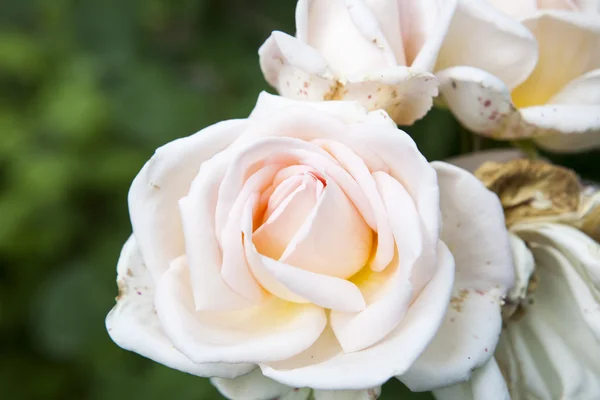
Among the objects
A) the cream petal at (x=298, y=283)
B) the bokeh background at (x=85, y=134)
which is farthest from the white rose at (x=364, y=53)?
the bokeh background at (x=85, y=134)

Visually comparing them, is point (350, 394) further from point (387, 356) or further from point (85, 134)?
point (85, 134)

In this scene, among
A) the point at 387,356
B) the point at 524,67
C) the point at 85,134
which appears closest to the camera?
the point at 387,356

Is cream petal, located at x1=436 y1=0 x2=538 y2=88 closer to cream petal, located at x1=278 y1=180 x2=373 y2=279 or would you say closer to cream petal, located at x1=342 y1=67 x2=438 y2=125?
cream petal, located at x1=342 y1=67 x2=438 y2=125

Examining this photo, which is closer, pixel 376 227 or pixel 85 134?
pixel 376 227

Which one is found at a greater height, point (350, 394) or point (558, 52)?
point (558, 52)

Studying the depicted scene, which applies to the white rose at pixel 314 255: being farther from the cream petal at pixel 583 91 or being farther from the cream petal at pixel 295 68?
the cream petal at pixel 583 91

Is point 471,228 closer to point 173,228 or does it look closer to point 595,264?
point 595,264

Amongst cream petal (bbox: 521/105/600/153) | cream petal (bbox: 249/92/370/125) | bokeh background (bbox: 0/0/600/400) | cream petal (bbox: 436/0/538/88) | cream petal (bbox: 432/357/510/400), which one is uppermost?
cream petal (bbox: 436/0/538/88)

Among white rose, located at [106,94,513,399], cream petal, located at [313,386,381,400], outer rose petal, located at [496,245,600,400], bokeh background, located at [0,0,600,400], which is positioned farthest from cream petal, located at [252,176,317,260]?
bokeh background, located at [0,0,600,400]

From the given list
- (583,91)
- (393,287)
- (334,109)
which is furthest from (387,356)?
(583,91)
